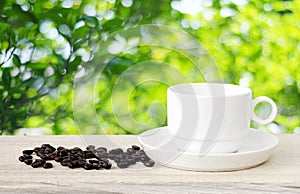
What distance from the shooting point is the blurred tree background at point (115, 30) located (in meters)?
2.00

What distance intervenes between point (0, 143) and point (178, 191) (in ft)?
1.89

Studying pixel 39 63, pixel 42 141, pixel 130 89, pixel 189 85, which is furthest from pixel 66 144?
pixel 39 63

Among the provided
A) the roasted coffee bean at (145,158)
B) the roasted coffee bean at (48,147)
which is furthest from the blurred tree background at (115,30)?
the roasted coffee bean at (145,158)

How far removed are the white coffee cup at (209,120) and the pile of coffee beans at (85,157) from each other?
0.33 feet

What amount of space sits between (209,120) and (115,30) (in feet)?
2.54

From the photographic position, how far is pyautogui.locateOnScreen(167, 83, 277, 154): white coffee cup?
50.9 inches

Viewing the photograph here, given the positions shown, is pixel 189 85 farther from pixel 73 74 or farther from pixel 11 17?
pixel 11 17

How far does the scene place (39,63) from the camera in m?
2.01

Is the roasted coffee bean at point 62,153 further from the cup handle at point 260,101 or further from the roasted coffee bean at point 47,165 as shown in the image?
the cup handle at point 260,101

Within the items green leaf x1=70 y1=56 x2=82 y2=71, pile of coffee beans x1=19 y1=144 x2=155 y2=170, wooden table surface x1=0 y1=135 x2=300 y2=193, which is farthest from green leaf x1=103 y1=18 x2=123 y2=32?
wooden table surface x1=0 y1=135 x2=300 y2=193

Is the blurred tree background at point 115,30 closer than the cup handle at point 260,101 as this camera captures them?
No

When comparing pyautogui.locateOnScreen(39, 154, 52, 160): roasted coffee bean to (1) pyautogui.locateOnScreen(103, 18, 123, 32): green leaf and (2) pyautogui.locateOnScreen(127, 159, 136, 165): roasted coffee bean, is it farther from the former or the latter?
(1) pyautogui.locateOnScreen(103, 18, 123, 32): green leaf

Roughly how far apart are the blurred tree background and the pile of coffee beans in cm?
52

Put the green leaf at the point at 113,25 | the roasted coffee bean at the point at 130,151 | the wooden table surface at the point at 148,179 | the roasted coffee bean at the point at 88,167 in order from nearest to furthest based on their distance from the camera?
the wooden table surface at the point at 148,179 < the roasted coffee bean at the point at 88,167 < the roasted coffee bean at the point at 130,151 < the green leaf at the point at 113,25
